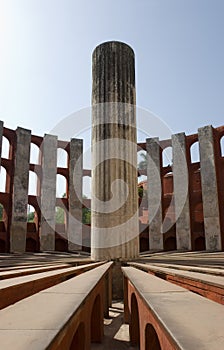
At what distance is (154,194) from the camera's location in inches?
786

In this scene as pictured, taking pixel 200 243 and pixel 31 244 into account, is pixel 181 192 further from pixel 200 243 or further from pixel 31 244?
pixel 31 244

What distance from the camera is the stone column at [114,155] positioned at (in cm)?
930

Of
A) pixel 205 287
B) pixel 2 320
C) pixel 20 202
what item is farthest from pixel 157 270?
pixel 20 202

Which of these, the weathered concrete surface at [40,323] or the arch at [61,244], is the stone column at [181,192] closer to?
the arch at [61,244]

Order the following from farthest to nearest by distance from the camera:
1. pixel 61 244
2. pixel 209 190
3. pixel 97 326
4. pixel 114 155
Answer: pixel 61 244, pixel 209 190, pixel 114 155, pixel 97 326

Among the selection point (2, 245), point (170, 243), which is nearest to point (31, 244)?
point (2, 245)

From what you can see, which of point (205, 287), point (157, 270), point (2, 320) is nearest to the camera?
point (2, 320)

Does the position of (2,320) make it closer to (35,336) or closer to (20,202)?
(35,336)

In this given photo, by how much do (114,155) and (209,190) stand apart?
33.7ft

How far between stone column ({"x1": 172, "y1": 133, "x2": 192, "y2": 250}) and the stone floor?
36.7 feet

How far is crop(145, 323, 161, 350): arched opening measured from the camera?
3004 millimetres

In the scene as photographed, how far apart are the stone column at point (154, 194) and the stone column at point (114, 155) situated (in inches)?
394

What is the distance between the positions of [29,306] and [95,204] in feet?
24.8

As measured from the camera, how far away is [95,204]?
31.7 ft
